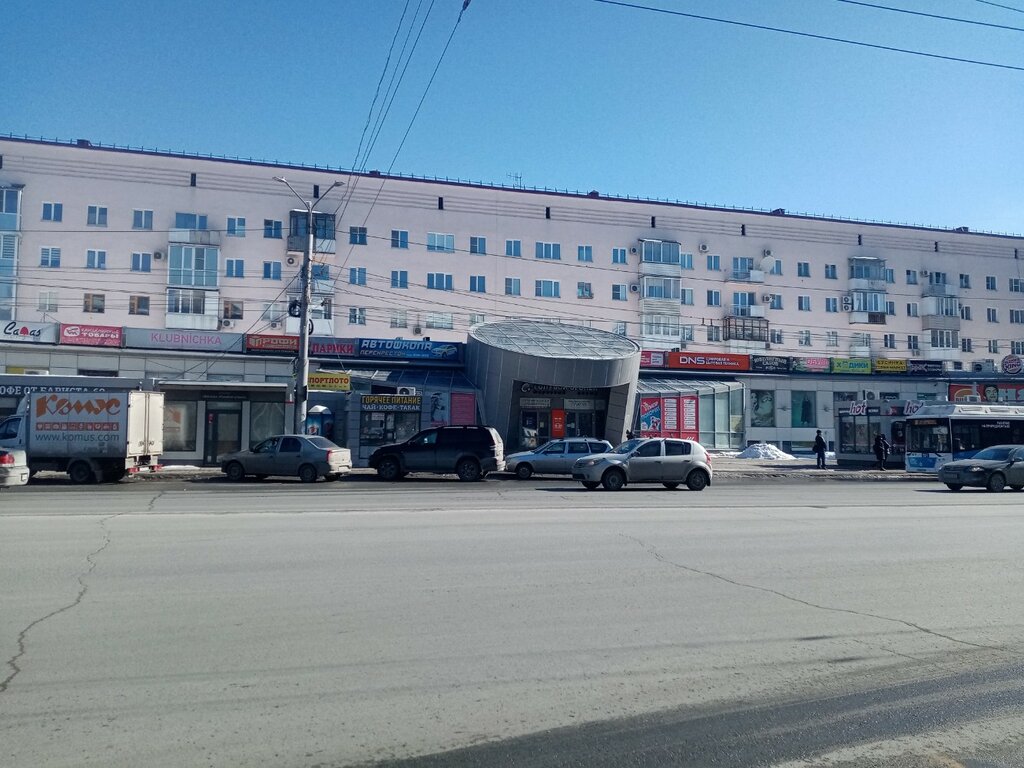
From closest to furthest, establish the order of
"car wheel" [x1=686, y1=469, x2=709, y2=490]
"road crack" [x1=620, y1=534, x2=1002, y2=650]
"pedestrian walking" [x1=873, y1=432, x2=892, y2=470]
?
"road crack" [x1=620, y1=534, x2=1002, y2=650] → "car wheel" [x1=686, y1=469, x2=709, y2=490] → "pedestrian walking" [x1=873, y1=432, x2=892, y2=470]

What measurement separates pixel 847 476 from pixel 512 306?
3092cm

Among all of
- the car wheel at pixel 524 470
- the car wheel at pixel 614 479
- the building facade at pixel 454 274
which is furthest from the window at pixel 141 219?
the car wheel at pixel 614 479

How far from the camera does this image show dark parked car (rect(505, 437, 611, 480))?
28359 millimetres

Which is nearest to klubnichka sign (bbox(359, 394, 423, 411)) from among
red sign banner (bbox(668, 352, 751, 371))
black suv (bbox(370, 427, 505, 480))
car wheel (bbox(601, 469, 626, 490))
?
black suv (bbox(370, 427, 505, 480))

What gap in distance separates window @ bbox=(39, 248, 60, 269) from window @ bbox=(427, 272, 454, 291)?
23062 millimetres

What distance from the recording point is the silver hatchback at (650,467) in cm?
2308

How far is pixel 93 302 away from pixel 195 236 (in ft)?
24.3

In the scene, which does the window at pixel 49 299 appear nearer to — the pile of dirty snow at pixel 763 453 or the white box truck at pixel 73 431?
the white box truck at pixel 73 431

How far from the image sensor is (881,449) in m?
36.9

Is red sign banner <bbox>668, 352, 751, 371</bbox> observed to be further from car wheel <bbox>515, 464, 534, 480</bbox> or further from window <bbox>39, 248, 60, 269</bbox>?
window <bbox>39, 248, 60, 269</bbox>

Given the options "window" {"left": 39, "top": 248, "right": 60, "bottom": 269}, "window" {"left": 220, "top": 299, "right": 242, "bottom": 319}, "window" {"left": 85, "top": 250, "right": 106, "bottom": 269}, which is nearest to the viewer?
"window" {"left": 39, "top": 248, "right": 60, "bottom": 269}

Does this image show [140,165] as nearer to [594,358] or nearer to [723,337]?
[594,358]

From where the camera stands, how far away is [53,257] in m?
52.0

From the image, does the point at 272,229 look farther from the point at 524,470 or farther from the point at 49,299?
the point at 524,470
